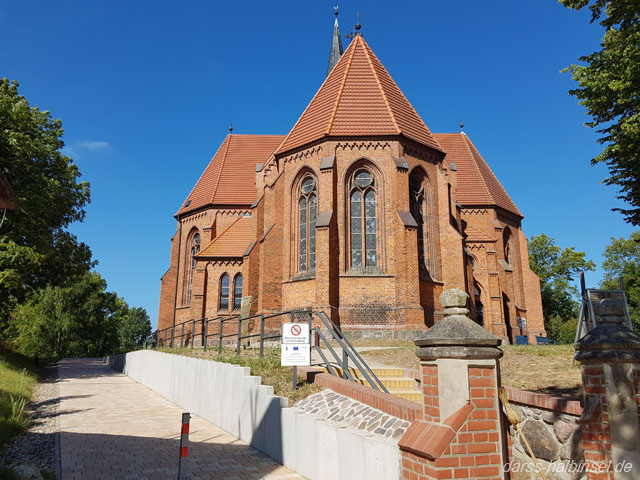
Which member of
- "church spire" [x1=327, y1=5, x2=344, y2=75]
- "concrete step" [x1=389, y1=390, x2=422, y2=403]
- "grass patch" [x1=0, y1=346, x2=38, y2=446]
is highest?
"church spire" [x1=327, y1=5, x2=344, y2=75]

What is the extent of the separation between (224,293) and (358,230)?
1042 cm

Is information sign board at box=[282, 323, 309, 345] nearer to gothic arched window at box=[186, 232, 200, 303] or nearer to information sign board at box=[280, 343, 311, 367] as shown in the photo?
information sign board at box=[280, 343, 311, 367]

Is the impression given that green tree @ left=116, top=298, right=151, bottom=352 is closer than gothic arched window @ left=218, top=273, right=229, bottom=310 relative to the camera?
No

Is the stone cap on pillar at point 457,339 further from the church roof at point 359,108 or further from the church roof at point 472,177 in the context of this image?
the church roof at point 472,177

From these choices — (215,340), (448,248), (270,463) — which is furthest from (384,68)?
(270,463)

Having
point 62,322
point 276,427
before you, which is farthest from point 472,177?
point 62,322

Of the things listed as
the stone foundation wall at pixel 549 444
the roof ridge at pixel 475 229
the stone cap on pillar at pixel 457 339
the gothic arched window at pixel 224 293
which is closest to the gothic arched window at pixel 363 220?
the gothic arched window at pixel 224 293

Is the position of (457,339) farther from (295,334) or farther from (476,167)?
(476,167)

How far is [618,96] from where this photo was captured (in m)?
13.7

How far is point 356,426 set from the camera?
5.61 meters

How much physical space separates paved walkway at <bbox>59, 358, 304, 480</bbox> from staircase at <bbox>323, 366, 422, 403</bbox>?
2257 mm

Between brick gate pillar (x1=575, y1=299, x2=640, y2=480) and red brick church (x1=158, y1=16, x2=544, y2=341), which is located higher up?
red brick church (x1=158, y1=16, x2=544, y2=341)

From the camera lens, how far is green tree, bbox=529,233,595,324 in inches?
1804

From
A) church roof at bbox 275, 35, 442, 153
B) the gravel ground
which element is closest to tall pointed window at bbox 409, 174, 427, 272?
church roof at bbox 275, 35, 442, 153
